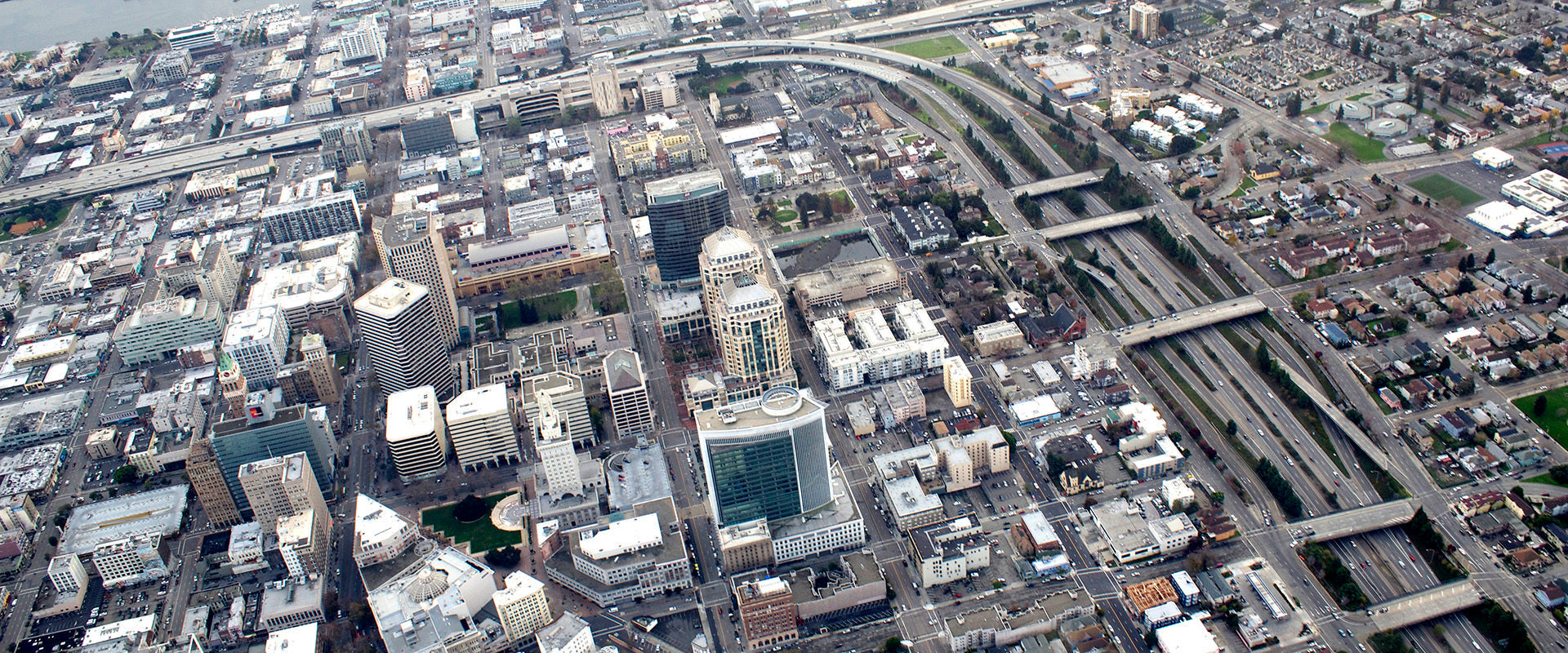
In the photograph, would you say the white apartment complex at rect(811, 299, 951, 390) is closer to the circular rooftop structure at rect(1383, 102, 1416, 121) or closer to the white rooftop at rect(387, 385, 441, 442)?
the white rooftop at rect(387, 385, 441, 442)

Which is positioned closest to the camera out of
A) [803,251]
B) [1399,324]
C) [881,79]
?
[1399,324]

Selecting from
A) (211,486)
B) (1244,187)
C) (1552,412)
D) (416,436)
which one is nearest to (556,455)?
(416,436)

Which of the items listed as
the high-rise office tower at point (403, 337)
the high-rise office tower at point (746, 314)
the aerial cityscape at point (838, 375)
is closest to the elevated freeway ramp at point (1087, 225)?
the aerial cityscape at point (838, 375)

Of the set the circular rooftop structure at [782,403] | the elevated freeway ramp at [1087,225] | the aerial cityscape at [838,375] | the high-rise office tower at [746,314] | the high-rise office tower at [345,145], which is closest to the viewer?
the aerial cityscape at [838,375]

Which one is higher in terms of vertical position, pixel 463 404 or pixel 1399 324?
pixel 463 404

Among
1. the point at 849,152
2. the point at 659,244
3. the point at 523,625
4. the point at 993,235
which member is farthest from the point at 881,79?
the point at 523,625

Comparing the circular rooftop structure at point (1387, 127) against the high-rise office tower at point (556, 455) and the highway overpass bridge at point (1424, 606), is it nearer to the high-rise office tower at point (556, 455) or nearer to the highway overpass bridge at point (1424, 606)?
the highway overpass bridge at point (1424, 606)

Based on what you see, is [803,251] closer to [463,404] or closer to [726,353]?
[726,353]
